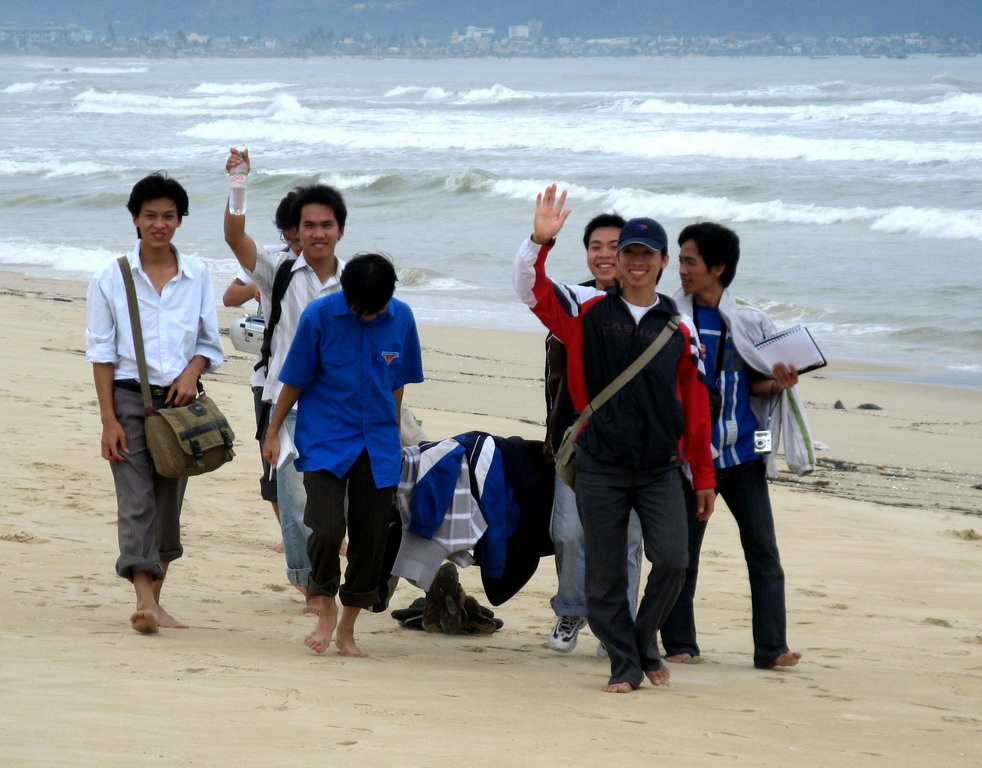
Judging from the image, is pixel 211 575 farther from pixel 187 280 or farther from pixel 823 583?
pixel 823 583

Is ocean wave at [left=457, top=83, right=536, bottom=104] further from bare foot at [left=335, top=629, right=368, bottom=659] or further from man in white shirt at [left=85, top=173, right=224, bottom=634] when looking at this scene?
bare foot at [left=335, top=629, right=368, bottom=659]

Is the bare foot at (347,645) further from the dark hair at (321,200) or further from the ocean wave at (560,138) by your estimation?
the ocean wave at (560,138)

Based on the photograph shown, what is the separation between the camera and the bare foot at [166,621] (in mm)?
4598

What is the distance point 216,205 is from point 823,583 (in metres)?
21.5

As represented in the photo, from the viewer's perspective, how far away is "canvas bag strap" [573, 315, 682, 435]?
3977 millimetres

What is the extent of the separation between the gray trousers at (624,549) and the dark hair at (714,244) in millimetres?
789

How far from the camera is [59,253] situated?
64.1 ft

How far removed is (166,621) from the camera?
4.62m

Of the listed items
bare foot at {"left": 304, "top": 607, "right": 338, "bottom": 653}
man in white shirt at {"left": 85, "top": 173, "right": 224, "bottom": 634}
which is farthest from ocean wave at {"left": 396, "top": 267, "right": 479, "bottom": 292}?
bare foot at {"left": 304, "top": 607, "right": 338, "bottom": 653}

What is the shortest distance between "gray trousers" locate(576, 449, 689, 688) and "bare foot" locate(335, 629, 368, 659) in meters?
0.84

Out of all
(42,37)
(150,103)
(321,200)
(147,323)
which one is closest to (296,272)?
(321,200)

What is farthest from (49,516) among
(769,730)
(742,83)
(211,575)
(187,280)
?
(742,83)

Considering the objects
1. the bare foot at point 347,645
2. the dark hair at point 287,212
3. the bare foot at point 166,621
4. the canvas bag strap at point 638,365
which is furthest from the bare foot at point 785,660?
the dark hair at point 287,212

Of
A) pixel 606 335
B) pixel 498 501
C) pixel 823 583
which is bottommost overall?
pixel 823 583
